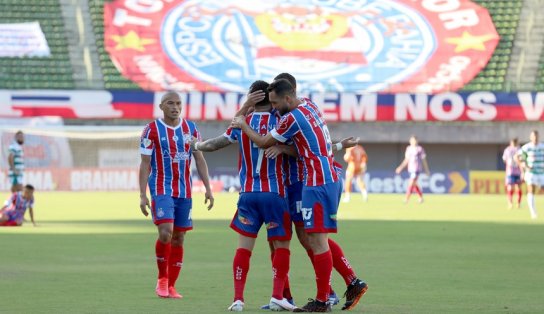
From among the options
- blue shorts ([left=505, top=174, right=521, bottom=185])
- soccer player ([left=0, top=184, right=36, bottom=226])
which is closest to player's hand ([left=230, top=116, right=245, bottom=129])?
soccer player ([left=0, top=184, right=36, bottom=226])

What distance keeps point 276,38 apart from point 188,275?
3951 centimetres

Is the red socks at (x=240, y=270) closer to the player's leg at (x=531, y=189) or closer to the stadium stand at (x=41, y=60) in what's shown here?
the player's leg at (x=531, y=189)

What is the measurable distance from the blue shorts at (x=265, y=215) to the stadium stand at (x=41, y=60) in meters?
40.1

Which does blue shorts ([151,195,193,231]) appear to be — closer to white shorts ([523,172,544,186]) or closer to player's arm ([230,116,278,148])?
player's arm ([230,116,278,148])

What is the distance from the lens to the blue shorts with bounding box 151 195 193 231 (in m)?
11.9

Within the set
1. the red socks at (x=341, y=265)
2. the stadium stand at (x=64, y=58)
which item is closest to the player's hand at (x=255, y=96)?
the red socks at (x=341, y=265)

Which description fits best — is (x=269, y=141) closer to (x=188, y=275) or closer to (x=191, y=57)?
(x=188, y=275)

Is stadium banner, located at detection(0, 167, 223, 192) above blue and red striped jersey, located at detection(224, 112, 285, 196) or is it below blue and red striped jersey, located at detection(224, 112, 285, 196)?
below

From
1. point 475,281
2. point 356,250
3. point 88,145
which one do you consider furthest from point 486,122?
point 475,281

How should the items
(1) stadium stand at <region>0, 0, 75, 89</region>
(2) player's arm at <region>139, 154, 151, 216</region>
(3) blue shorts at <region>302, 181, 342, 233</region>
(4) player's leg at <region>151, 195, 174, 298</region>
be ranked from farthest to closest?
(1) stadium stand at <region>0, 0, 75, 89</region>
(2) player's arm at <region>139, 154, 151, 216</region>
(4) player's leg at <region>151, 195, 174, 298</region>
(3) blue shorts at <region>302, 181, 342, 233</region>

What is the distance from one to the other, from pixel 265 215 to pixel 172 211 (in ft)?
5.35

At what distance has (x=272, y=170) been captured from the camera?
1059 centimetres

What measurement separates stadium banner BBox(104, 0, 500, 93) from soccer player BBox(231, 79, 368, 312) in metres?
38.8

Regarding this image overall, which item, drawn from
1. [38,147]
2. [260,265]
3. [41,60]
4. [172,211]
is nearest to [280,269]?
[172,211]
